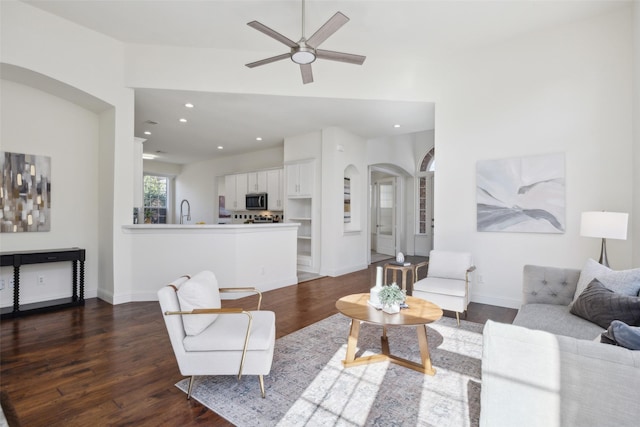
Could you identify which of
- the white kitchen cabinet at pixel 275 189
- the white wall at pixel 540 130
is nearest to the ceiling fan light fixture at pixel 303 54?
the white wall at pixel 540 130

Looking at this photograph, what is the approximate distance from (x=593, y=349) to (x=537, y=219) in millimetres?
3391

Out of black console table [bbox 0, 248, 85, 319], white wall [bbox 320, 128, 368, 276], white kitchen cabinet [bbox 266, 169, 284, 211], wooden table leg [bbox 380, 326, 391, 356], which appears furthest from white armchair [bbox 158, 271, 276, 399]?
white kitchen cabinet [bbox 266, 169, 284, 211]

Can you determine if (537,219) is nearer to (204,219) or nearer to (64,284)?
(64,284)

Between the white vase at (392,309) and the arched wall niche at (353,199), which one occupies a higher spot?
the arched wall niche at (353,199)

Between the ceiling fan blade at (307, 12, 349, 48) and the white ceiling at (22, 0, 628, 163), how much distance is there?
82cm

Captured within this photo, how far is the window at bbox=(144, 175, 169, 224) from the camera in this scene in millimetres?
10273

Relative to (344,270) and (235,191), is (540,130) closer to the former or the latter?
(344,270)

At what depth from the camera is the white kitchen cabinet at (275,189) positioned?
25.2ft

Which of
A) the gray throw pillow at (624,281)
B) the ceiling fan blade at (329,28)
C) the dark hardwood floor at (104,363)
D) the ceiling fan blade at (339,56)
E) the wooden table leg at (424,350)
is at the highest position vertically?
the ceiling fan blade at (329,28)

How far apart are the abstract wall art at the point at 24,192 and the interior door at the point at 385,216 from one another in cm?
801

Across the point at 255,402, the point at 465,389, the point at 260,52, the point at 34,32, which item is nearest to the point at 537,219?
the point at 465,389

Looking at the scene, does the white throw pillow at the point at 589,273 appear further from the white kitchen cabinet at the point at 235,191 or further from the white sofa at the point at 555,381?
the white kitchen cabinet at the point at 235,191

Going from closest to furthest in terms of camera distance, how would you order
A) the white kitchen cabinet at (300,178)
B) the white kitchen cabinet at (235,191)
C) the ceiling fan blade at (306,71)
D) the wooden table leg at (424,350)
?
the wooden table leg at (424,350) → the ceiling fan blade at (306,71) → the white kitchen cabinet at (300,178) → the white kitchen cabinet at (235,191)

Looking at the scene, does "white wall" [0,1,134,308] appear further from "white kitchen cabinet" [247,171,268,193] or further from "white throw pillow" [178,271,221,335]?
"white kitchen cabinet" [247,171,268,193]
